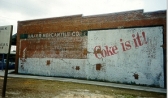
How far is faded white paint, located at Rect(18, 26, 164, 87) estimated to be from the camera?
12.5 m

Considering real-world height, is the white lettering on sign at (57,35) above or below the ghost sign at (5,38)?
above

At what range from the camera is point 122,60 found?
1365 centimetres

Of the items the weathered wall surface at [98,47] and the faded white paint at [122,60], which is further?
the weathered wall surface at [98,47]

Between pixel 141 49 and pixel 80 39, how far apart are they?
5580 millimetres

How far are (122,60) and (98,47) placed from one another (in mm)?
2426

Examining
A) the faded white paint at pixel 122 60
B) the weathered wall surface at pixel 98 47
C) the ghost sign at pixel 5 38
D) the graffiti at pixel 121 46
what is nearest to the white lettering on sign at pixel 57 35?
the weathered wall surface at pixel 98 47

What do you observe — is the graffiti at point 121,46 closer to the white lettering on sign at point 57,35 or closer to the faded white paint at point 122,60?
the faded white paint at point 122,60

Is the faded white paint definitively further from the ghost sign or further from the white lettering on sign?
the ghost sign

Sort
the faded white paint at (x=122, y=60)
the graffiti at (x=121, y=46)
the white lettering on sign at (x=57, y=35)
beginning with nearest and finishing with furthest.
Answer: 1. the faded white paint at (x=122, y=60)
2. the graffiti at (x=121, y=46)
3. the white lettering on sign at (x=57, y=35)

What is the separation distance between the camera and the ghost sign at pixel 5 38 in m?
6.60

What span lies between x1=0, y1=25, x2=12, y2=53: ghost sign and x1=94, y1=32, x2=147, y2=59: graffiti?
9.15 metres

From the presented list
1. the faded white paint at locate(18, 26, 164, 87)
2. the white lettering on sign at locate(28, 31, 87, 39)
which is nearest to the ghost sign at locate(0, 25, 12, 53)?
the faded white paint at locate(18, 26, 164, 87)

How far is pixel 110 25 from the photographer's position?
47.2 ft

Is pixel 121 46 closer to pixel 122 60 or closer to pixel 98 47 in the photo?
pixel 122 60
